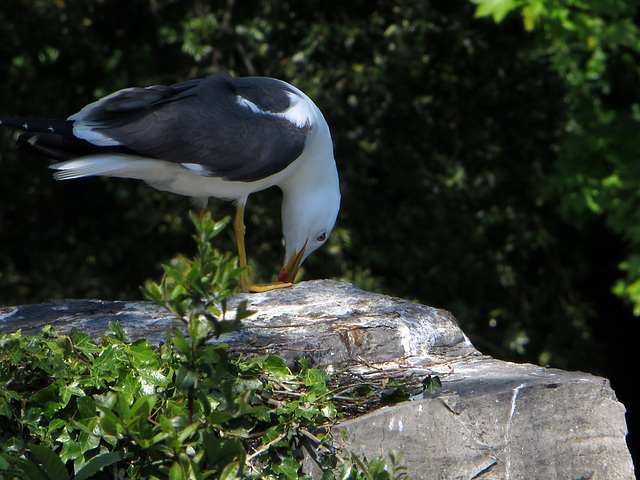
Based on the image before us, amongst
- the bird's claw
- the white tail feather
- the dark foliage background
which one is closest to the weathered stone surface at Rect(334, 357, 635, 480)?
the bird's claw

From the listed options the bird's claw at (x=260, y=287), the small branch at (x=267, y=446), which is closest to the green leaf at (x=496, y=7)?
the bird's claw at (x=260, y=287)

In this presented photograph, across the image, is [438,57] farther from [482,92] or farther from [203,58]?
[203,58]

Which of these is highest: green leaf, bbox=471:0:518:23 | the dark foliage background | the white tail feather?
green leaf, bbox=471:0:518:23

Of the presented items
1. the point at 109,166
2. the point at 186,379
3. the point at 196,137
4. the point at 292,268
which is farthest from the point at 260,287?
the point at 186,379

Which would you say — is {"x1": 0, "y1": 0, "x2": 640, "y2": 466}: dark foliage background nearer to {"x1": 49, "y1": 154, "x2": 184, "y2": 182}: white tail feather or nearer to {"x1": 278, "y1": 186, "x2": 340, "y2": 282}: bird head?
{"x1": 278, "y1": 186, "x2": 340, "y2": 282}: bird head

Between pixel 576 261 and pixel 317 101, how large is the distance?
104 inches

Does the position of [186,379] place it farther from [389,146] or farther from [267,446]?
[389,146]

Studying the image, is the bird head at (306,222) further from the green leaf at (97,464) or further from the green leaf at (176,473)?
the green leaf at (176,473)

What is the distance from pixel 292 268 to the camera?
3.70m

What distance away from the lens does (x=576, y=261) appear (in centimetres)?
629

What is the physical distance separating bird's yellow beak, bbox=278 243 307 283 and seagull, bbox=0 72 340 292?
0.01m

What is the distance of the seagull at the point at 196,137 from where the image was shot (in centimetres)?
315

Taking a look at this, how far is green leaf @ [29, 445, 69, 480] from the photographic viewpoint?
1856 mm

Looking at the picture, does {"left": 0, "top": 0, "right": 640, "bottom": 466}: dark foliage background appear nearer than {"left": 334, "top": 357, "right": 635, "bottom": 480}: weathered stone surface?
No
